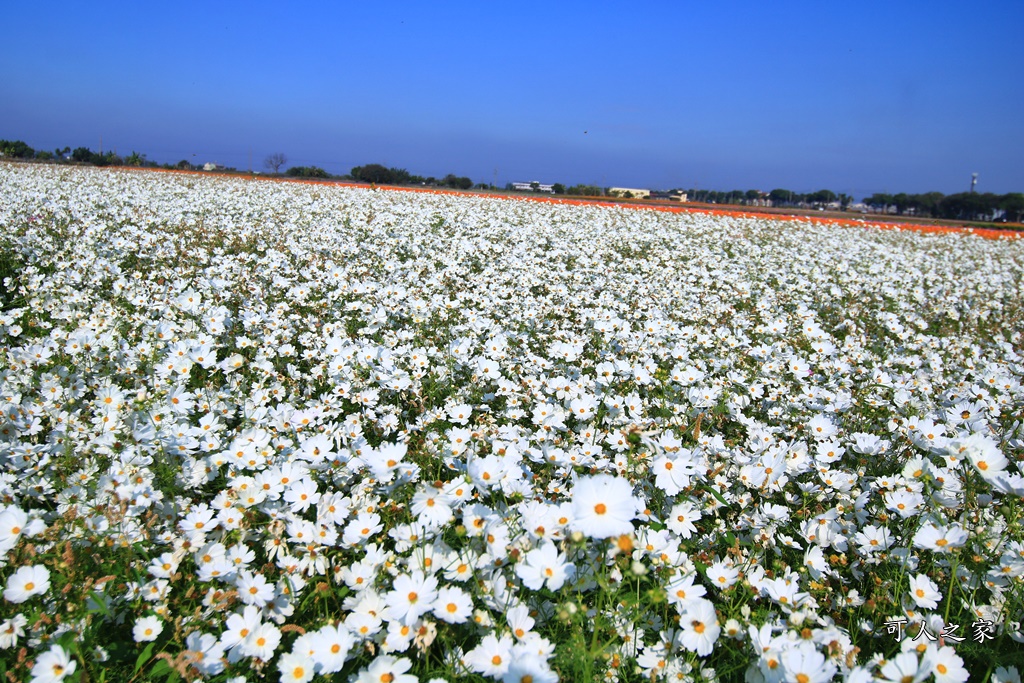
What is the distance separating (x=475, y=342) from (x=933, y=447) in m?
2.25

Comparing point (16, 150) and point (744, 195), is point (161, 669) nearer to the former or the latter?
point (16, 150)

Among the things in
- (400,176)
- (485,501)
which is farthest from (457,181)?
(485,501)

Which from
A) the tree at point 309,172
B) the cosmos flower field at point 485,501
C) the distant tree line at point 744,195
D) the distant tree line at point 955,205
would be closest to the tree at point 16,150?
the distant tree line at point 744,195

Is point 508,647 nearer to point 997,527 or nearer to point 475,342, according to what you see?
point 997,527

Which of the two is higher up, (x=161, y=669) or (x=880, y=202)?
(x=880, y=202)

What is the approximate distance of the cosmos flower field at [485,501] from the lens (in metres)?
1.29

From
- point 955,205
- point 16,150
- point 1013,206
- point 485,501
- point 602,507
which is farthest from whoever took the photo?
point 955,205

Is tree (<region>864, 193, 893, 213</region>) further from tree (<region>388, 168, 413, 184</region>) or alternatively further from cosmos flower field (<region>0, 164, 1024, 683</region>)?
cosmos flower field (<region>0, 164, 1024, 683</region>)

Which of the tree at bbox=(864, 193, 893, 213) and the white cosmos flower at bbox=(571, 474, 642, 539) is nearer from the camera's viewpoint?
the white cosmos flower at bbox=(571, 474, 642, 539)

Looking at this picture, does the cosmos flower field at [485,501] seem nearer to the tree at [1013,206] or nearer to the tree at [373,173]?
the tree at [373,173]

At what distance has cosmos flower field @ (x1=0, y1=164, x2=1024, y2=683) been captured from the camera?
1.29 metres

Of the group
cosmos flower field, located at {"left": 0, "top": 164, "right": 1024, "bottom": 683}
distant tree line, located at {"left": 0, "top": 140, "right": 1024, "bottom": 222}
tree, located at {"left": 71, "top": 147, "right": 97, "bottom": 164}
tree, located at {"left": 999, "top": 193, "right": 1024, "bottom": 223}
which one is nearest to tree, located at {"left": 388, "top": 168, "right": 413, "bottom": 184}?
distant tree line, located at {"left": 0, "top": 140, "right": 1024, "bottom": 222}

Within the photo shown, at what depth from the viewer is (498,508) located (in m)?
1.66

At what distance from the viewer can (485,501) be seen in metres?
1.84
